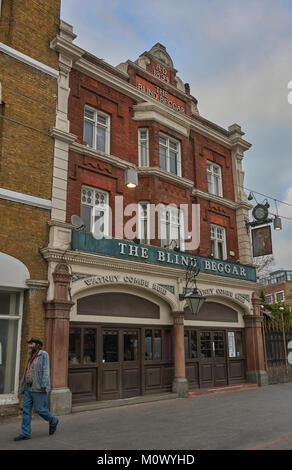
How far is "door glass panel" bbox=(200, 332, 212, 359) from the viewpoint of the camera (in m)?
15.4

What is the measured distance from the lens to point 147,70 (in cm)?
1644

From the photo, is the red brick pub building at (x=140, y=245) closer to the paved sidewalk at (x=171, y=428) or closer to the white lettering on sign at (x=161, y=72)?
the white lettering on sign at (x=161, y=72)

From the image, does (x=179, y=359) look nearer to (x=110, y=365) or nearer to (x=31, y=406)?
(x=110, y=365)

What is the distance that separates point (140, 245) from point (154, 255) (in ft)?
2.30

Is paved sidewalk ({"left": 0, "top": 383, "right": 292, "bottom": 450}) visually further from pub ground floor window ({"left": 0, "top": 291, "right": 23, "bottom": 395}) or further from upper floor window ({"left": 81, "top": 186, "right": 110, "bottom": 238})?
upper floor window ({"left": 81, "top": 186, "right": 110, "bottom": 238})

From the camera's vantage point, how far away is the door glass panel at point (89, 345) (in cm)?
1177

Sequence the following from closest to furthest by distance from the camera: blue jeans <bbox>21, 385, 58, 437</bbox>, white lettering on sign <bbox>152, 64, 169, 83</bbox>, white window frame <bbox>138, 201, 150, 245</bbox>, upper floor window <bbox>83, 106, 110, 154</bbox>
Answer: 1. blue jeans <bbox>21, 385, 58, 437</bbox>
2. upper floor window <bbox>83, 106, 110, 154</bbox>
3. white window frame <bbox>138, 201, 150, 245</bbox>
4. white lettering on sign <bbox>152, 64, 169, 83</bbox>

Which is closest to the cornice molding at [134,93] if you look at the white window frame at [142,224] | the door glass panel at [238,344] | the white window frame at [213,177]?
the white window frame at [213,177]

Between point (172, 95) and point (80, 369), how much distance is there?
11.8 m

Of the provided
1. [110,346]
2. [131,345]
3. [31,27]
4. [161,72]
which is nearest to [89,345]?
[110,346]

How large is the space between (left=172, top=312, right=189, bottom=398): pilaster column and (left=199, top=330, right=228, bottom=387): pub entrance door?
1667mm

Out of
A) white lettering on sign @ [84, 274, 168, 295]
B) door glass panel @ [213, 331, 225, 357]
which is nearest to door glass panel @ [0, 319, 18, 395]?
white lettering on sign @ [84, 274, 168, 295]

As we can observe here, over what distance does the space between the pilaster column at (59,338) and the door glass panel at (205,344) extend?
21.3 feet
